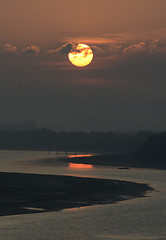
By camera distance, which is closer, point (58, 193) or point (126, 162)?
point (58, 193)

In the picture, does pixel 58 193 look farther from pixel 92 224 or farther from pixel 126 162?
pixel 126 162

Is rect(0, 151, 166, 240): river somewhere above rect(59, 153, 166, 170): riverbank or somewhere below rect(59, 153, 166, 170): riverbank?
below

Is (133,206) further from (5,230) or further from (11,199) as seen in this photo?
(5,230)

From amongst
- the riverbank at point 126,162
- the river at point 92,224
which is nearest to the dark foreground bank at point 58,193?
the river at point 92,224

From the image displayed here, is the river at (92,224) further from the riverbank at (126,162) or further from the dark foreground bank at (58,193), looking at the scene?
the riverbank at (126,162)

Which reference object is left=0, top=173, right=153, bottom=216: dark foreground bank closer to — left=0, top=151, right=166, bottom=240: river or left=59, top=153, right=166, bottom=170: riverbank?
left=0, top=151, right=166, bottom=240: river

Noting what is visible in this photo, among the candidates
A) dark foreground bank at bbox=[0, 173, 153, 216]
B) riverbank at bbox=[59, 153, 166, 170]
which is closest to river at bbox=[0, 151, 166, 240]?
dark foreground bank at bbox=[0, 173, 153, 216]

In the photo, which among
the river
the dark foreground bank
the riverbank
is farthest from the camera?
the riverbank

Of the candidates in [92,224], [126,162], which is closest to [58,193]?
[92,224]
